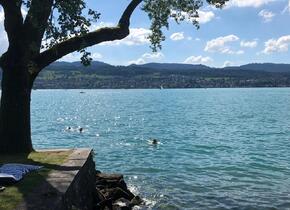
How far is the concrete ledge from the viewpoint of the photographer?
39.5 feet

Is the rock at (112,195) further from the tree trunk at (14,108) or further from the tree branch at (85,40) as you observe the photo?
the tree branch at (85,40)

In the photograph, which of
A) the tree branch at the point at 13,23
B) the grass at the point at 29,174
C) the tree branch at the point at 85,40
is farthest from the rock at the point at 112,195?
the tree branch at the point at 13,23

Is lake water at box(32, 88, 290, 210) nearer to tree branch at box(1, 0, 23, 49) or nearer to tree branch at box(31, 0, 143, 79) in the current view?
tree branch at box(31, 0, 143, 79)

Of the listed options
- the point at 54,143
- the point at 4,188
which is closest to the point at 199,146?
the point at 54,143

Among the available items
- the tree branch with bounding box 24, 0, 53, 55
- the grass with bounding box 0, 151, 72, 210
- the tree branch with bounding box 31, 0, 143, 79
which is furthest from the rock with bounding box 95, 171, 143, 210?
the tree branch with bounding box 24, 0, 53, 55

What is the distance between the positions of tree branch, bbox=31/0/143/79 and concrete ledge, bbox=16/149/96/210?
3.93 metres

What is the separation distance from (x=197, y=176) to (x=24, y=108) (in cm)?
1147

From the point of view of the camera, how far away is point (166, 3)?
24.4 meters

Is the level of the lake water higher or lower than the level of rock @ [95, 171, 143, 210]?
lower

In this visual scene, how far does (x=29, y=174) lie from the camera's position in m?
15.4

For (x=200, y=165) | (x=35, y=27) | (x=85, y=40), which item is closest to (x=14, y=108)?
(x=35, y=27)

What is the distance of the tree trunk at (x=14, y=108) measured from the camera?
19828 millimetres

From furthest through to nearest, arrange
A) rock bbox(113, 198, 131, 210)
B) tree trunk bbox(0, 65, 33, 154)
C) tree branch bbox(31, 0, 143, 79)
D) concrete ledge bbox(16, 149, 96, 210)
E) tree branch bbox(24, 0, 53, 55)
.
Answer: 1. tree branch bbox(31, 0, 143, 79)
2. tree trunk bbox(0, 65, 33, 154)
3. tree branch bbox(24, 0, 53, 55)
4. rock bbox(113, 198, 131, 210)
5. concrete ledge bbox(16, 149, 96, 210)

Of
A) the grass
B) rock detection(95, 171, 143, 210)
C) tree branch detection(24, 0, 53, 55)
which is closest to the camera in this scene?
the grass
